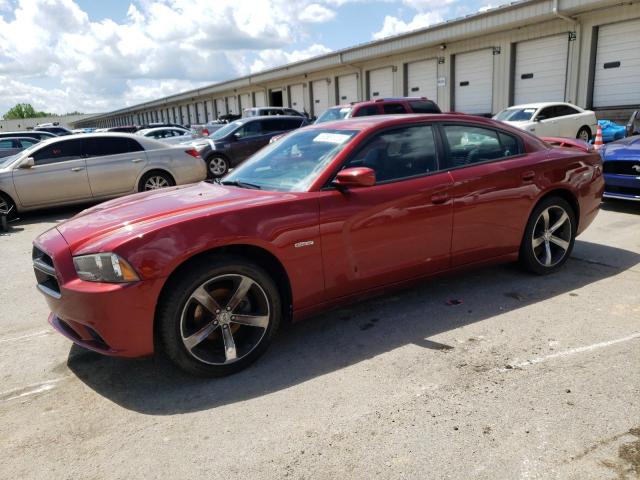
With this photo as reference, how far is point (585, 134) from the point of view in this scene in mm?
15016

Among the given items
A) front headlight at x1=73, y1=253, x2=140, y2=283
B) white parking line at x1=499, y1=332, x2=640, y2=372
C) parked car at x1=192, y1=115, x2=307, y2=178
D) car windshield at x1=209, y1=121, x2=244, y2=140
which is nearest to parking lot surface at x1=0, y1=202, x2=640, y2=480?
white parking line at x1=499, y1=332, x2=640, y2=372

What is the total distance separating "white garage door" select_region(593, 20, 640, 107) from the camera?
15406 mm

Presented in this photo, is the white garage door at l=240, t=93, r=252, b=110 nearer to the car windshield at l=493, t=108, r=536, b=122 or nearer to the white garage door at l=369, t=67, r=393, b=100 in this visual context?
the white garage door at l=369, t=67, r=393, b=100

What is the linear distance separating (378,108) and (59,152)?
7.53 metres

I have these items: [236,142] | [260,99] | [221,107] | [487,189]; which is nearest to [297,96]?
[260,99]

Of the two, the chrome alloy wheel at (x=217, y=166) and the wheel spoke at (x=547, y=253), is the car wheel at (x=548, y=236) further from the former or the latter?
the chrome alloy wheel at (x=217, y=166)

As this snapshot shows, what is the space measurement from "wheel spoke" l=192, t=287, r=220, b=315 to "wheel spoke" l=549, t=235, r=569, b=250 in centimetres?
328

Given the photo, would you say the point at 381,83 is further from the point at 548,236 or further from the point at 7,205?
the point at 548,236

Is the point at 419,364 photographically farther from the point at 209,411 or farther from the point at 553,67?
the point at 553,67

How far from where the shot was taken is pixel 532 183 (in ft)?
14.6

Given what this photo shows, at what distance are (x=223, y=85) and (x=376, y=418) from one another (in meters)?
43.0

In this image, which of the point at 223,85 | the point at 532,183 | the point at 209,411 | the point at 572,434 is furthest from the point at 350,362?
the point at 223,85

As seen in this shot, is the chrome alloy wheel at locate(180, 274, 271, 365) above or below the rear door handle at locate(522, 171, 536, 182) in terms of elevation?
below

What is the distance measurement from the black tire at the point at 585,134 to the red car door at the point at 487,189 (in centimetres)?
1189
